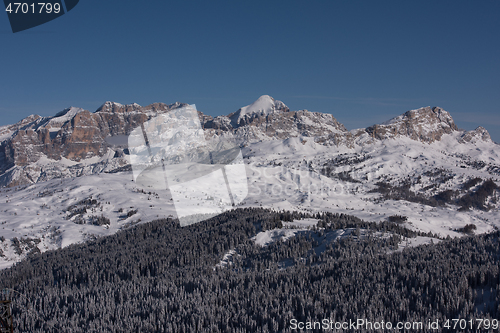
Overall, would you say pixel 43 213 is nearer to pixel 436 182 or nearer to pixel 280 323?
pixel 280 323

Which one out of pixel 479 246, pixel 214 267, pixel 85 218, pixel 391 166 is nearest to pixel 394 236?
pixel 479 246

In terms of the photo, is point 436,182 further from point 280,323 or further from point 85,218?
point 280,323

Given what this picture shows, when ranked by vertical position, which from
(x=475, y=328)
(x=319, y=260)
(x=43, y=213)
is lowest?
(x=319, y=260)

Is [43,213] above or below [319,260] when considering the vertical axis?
above

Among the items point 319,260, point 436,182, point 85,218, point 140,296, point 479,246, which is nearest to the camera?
point 140,296

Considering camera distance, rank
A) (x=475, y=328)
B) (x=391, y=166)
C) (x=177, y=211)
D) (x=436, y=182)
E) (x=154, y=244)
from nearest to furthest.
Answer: (x=475, y=328), (x=154, y=244), (x=177, y=211), (x=436, y=182), (x=391, y=166)

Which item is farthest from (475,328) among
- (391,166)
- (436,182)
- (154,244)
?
(391,166)

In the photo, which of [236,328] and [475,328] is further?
[236,328]
